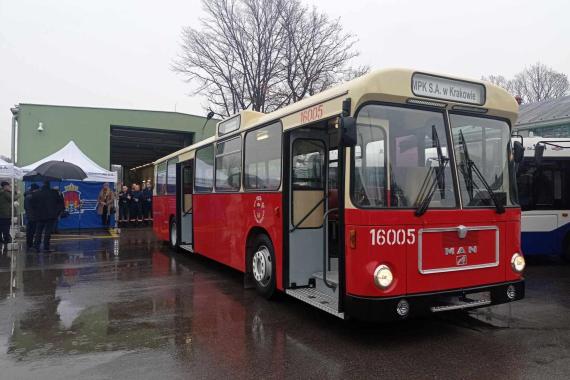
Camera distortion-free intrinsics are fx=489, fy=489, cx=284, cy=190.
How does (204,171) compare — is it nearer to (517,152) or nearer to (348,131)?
(348,131)

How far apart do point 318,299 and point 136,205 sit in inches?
693

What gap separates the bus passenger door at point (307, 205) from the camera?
6.50 m

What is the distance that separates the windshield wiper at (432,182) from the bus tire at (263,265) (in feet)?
8.08

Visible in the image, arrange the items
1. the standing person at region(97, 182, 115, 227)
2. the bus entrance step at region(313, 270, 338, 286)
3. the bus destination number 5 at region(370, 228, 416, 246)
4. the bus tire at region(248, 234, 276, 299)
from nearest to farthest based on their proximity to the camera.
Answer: the bus destination number 5 at region(370, 228, 416, 246)
the bus entrance step at region(313, 270, 338, 286)
the bus tire at region(248, 234, 276, 299)
the standing person at region(97, 182, 115, 227)

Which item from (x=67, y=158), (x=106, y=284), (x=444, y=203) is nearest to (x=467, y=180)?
(x=444, y=203)

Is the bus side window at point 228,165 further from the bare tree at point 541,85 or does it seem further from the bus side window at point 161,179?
the bare tree at point 541,85

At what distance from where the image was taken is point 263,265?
23.4 ft

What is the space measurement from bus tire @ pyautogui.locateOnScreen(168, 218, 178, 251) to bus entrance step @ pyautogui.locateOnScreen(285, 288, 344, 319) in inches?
270

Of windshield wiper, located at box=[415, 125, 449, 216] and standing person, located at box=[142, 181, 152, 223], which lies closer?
windshield wiper, located at box=[415, 125, 449, 216]

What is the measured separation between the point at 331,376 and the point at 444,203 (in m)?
2.16

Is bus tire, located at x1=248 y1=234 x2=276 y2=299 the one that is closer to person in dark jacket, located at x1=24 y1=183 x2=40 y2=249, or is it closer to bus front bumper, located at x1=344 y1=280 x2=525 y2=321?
bus front bumper, located at x1=344 y1=280 x2=525 y2=321

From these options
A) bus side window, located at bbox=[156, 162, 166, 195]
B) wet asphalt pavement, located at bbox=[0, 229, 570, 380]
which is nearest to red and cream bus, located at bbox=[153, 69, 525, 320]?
wet asphalt pavement, located at bbox=[0, 229, 570, 380]

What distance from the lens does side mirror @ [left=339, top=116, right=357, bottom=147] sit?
4754 millimetres

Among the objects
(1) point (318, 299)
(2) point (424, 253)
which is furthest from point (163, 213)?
(2) point (424, 253)
